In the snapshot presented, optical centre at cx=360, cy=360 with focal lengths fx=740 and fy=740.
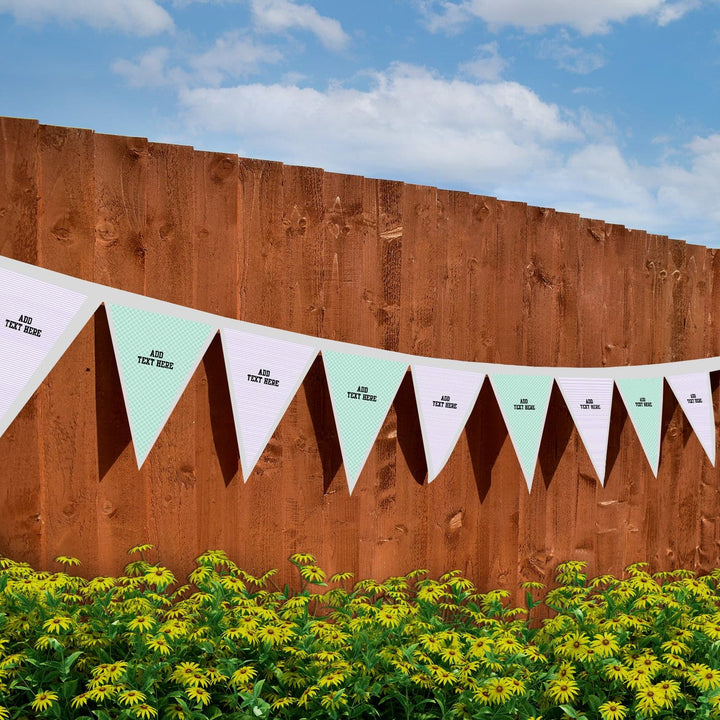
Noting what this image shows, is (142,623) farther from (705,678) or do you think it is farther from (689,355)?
(689,355)

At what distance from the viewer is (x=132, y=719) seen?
7.16ft

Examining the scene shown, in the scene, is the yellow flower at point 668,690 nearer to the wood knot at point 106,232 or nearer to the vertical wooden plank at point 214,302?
the vertical wooden plank at point 214,302

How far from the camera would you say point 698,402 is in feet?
14.5

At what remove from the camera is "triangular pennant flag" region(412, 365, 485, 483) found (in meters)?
3.37

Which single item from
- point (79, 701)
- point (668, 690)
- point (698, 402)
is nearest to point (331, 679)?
point (79, 701)

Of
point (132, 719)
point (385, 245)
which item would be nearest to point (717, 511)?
point (385, 245)

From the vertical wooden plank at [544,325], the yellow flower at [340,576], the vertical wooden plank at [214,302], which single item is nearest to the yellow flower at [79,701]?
the vertical wooden plank at [214,302]

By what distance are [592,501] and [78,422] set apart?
274cm

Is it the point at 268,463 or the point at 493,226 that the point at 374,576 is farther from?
the point at 493,226

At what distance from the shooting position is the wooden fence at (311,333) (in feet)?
9.47

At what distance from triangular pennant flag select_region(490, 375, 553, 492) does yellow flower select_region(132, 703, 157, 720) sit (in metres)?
2.04

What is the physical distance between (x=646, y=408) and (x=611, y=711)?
83.9 inches

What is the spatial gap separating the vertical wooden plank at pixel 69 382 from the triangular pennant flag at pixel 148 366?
0.62 feet

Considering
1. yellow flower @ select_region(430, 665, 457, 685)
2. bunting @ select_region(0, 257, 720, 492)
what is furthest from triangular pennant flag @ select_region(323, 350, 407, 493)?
yellow flower @ select_region(430, 665, 457, 685)
